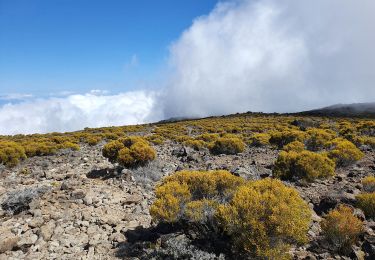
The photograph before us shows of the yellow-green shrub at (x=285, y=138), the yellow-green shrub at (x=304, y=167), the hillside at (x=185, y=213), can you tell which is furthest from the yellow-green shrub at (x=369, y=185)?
the yellow-green shrub at (x=285, y=138)

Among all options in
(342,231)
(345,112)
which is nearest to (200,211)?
(342,231)

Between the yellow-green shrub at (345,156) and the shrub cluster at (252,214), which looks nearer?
the shrub cluster at (252,214)

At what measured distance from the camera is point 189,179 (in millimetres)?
8688

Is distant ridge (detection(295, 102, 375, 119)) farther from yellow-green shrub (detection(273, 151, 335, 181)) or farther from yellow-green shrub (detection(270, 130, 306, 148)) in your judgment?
yellow-green shrub (detection(273, 151, 335, 181))

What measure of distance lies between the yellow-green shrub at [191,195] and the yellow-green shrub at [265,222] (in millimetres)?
580

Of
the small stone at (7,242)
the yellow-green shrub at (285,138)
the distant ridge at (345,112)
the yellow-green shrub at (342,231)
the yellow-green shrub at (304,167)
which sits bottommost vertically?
the yellow-green shrub at (342,231)

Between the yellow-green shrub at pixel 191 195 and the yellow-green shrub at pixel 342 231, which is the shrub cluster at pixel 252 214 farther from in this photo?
the yellow-green shrub at pixel 342 231

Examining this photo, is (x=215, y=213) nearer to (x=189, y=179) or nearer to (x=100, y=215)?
(x=189, y=179)

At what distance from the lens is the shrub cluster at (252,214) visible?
630cm

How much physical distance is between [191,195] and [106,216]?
99.5 inches

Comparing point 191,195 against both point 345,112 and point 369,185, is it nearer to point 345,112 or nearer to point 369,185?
point 369,185

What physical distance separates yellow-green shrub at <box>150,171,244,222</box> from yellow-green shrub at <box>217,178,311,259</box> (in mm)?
580

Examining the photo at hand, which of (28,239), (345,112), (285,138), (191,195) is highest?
(345,112)

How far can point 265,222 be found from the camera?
21.1 ft
